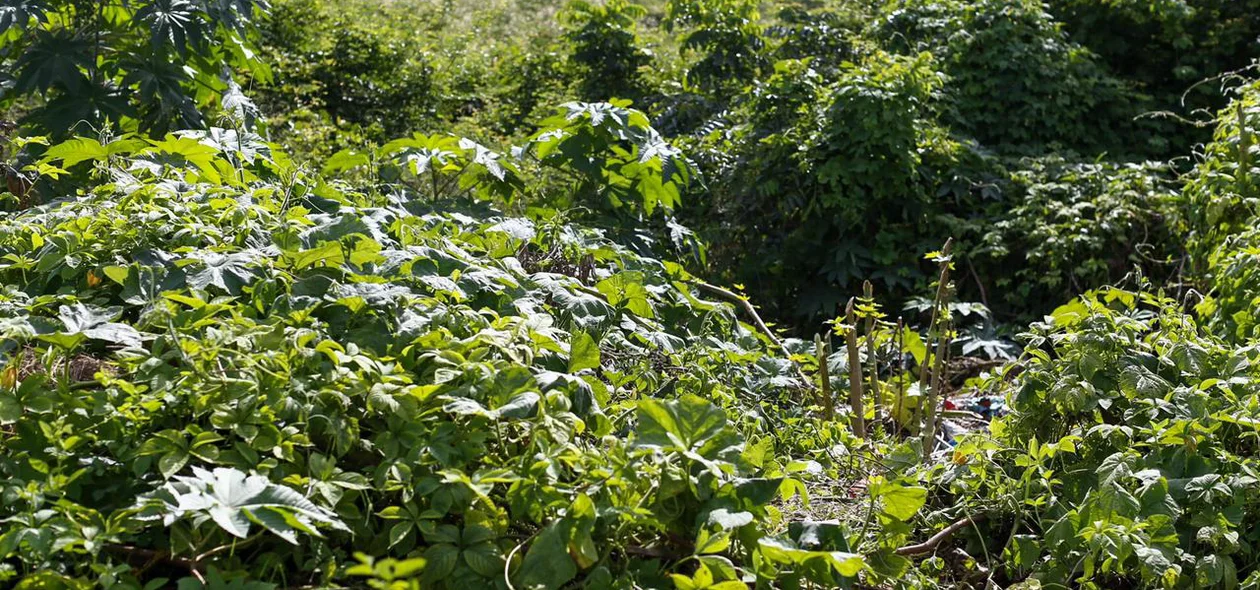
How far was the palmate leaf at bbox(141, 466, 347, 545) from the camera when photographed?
1740 mm

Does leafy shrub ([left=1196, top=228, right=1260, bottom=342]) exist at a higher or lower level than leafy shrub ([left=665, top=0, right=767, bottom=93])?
higher

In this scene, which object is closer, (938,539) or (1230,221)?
(938,539)

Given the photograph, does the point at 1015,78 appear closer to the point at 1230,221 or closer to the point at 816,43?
the point at 816,43

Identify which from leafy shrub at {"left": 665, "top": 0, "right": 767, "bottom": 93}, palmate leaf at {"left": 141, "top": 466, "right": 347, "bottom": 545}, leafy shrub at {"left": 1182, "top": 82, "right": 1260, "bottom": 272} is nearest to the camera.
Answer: palmate leaf at {"left": 141, "top": 466, "right": 347, "bottom": 545}

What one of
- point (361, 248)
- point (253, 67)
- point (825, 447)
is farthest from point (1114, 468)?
point (253, 67)

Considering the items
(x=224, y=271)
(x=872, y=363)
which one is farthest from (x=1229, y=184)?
(x=224, y=271)

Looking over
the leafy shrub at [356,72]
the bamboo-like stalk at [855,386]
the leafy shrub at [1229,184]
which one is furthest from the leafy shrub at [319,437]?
the leafy shrub at [356,72]

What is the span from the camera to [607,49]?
838 centimetres

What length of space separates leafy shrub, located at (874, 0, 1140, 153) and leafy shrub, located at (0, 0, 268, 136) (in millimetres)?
4592

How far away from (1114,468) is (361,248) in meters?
1.70

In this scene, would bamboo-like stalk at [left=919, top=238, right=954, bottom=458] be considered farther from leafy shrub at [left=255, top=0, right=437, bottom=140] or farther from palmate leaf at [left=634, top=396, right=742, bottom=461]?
leafy shrub at [left=255, top=0, right=437, bottom=140]

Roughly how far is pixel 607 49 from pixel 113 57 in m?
4.42

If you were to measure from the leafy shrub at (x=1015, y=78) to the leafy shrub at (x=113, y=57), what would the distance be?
15.1 ft

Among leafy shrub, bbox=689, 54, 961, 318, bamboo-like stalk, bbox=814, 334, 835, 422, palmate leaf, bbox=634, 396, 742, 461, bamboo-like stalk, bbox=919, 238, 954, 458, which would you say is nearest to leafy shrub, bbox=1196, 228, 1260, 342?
bamboo-like stalk, bbox=919, 238, 954, 458
